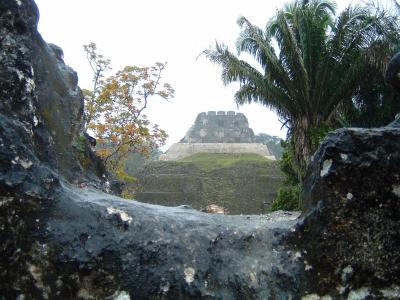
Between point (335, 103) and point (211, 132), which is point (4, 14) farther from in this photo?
point (211, 132)

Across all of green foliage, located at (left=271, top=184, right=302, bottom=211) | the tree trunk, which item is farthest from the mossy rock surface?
the tree trunk

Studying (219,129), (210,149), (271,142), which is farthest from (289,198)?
(271,142)

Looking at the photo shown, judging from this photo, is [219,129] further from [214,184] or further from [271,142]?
[271,142]

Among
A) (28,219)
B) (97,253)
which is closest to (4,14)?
(28,219)

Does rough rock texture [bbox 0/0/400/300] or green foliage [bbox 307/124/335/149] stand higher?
green foliage [bbox 307/124/335/149]

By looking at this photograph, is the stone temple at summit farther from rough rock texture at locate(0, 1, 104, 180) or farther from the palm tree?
rough rock texture at locate(0, 1, 104, 180)

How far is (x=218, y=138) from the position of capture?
3381cm

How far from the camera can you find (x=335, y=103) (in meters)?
11.2

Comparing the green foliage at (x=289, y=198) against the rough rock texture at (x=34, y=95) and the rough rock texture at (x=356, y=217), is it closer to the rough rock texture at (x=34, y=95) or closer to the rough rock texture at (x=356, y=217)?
the rough rock texture at (x=34, y=95)

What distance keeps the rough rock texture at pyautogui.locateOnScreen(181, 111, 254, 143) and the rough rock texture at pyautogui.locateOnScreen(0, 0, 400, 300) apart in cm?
3151

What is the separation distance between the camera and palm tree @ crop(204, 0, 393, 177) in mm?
10922

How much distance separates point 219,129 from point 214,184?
12.6m

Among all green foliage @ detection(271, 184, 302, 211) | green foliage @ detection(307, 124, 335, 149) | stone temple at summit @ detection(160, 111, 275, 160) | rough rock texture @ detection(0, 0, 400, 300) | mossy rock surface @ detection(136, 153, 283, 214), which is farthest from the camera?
stone temple at summit @ detection(160, 111, 275, 160)

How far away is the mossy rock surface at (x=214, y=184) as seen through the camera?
65.2 ft
